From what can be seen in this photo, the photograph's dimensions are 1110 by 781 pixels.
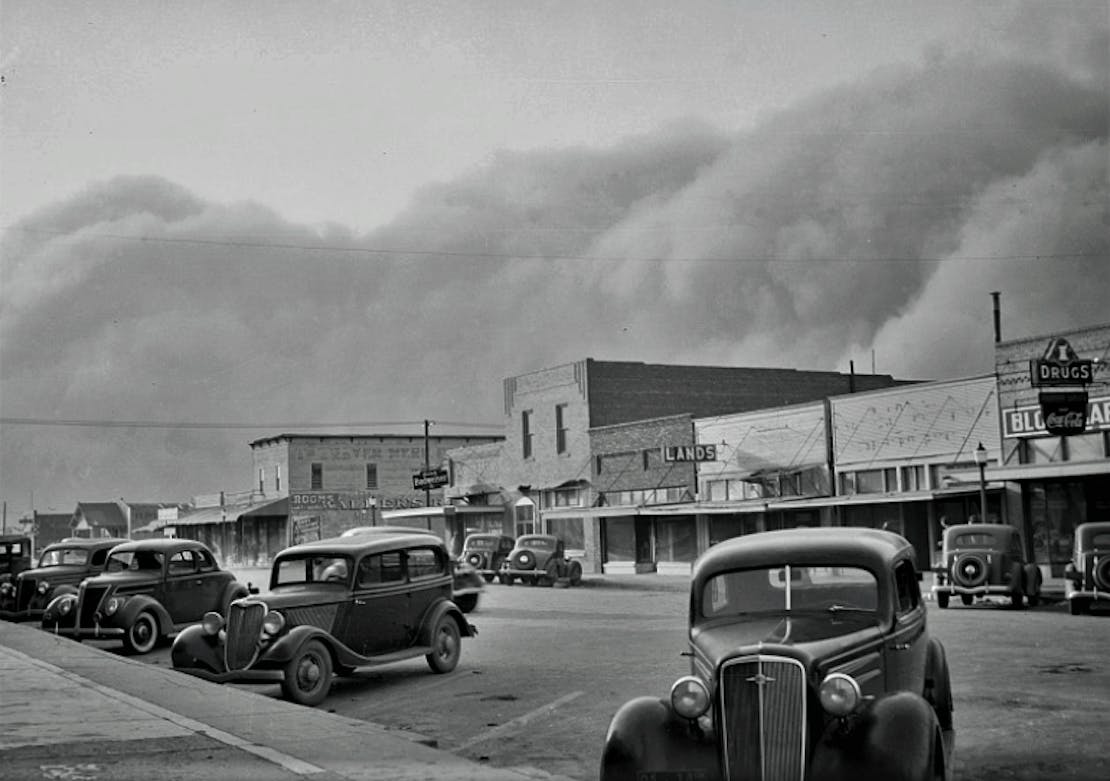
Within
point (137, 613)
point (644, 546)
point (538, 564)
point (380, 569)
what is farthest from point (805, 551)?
point (644, 546)

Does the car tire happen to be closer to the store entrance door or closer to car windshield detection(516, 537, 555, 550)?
car windshield detection(516, 537, 555, 550)

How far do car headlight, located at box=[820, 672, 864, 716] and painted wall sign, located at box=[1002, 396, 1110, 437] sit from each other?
2442cm

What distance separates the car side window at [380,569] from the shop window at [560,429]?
35.4 metres

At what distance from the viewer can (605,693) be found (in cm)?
1275

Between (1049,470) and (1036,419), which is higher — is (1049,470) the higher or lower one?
the lower one

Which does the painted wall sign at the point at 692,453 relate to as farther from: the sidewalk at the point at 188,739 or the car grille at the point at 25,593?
the sidewalk at the point at 188,739

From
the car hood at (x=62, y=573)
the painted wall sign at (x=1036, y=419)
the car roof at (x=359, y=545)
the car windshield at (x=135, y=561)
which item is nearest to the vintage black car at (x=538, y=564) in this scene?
the painted wall sign at (x=1036, y=419)

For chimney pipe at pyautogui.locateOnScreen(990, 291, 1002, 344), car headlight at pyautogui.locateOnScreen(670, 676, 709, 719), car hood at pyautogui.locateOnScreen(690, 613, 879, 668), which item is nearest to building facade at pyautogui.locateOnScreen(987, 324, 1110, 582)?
chimney pipe at pyautogui.locateOnScreen(990, 291, 1002, 344)

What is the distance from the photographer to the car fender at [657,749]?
6.63m

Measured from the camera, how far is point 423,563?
50.2ft

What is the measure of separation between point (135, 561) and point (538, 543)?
18.5 metres

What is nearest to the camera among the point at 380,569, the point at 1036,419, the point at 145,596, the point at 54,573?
the point at 380,569

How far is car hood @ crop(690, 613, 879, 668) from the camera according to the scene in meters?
7.15

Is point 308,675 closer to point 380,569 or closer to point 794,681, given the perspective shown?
point 380,569
